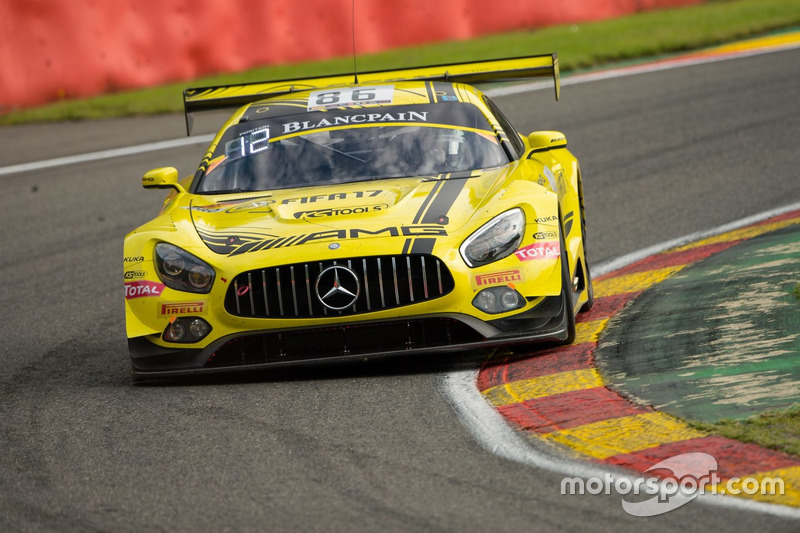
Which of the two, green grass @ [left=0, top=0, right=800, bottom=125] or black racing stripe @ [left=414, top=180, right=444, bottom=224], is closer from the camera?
black racing stripe @ [left=414, top=180, right=444, bottom=224]

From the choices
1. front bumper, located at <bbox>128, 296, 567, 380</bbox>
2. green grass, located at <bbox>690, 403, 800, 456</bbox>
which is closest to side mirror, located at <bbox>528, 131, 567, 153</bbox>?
front bumper, located at <bbox>128, 296, 567, 380</bbox>

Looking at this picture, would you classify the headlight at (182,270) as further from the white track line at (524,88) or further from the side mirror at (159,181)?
the white track line at (524,88)

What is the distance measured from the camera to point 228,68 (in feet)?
57.9

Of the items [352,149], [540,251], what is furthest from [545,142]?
[540,251]

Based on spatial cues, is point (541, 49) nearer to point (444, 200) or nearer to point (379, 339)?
point (444, 200)

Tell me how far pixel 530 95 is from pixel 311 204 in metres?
9.52

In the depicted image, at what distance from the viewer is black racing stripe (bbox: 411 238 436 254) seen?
530cm

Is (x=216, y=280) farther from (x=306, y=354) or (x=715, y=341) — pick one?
(x=715, y=341)

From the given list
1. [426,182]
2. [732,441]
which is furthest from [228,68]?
[732,441]

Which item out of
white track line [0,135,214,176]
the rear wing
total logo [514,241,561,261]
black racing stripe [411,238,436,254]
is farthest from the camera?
white track line [0,135,214,176]

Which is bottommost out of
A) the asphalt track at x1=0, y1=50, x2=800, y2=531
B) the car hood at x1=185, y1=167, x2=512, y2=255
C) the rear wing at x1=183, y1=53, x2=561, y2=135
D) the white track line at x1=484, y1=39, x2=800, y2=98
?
the asphalt track at x1=0, y1=50, x2=800, y2=531

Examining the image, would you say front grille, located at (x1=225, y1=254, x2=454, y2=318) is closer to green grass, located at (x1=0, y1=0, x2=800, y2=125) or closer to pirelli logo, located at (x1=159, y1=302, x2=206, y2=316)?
pirelli logo, located at (x1=159, y1=302, x2=206, y2=316)

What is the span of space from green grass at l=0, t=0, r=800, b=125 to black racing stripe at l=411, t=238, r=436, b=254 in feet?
37.2

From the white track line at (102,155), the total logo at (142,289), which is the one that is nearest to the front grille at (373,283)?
the total logo at (142,289)
